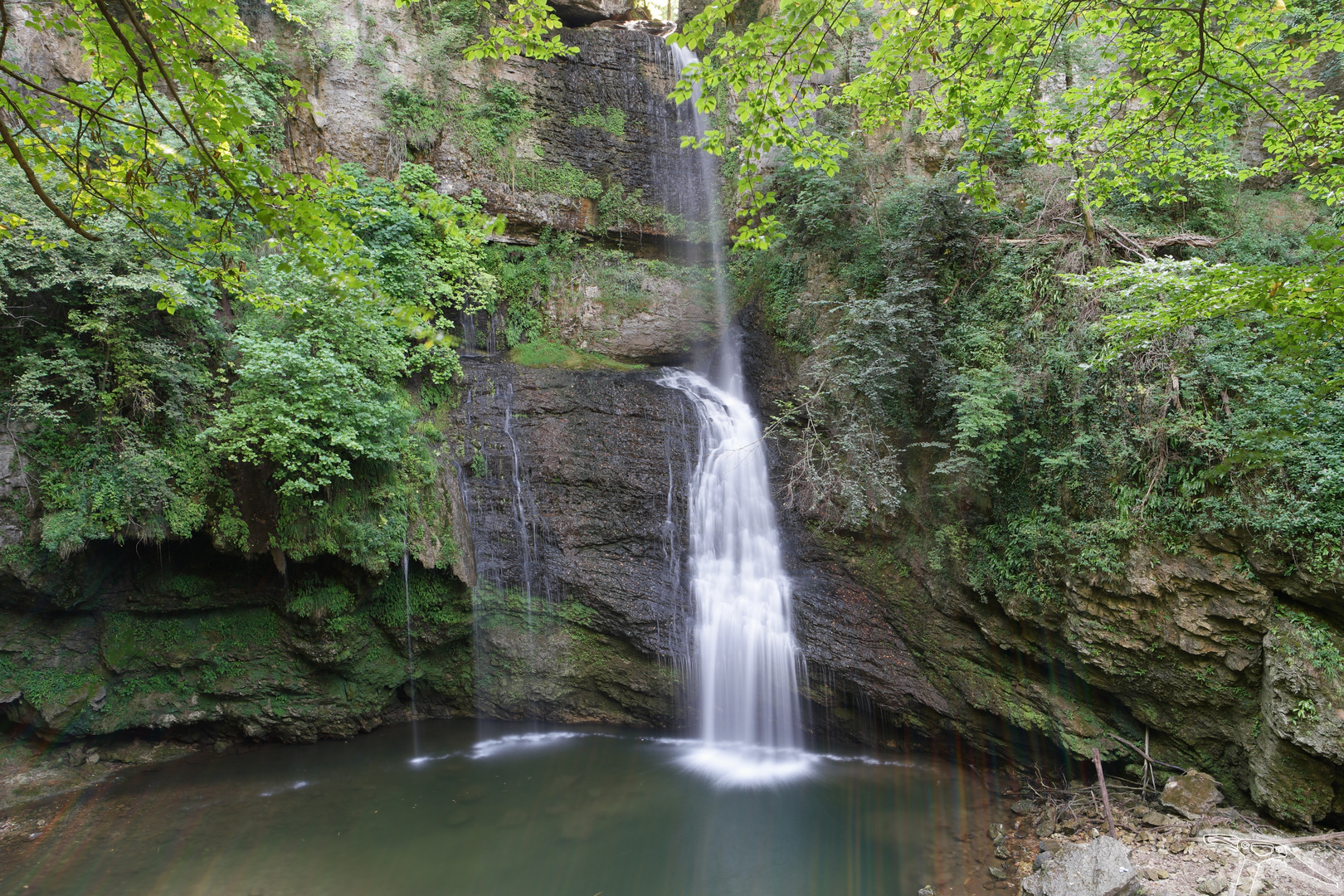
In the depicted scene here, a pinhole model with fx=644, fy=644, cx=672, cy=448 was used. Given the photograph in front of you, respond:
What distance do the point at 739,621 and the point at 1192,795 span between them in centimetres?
516

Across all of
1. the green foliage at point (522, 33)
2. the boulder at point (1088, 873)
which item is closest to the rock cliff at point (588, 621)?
the boulder at point (1088, 873)

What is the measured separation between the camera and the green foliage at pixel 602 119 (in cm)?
1360

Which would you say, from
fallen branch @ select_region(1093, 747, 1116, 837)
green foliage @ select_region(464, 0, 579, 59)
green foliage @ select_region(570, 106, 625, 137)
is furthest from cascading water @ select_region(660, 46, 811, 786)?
green foliage @ select_region(570, 106, 625, 137)

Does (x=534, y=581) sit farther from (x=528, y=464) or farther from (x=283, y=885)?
(x=283, y=885)

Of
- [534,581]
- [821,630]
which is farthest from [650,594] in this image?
[821,630]

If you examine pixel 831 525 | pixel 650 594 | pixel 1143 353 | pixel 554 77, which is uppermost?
pixel 554 77

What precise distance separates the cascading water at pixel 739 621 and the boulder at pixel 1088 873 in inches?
121

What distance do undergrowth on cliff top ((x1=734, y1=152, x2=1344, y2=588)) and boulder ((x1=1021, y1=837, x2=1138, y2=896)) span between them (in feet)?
8.36

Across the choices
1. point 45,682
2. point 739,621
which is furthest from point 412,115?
point 739,621

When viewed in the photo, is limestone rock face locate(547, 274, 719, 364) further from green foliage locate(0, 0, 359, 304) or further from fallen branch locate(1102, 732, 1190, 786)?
fallen branch locate(1102, 732, 1190, 786)

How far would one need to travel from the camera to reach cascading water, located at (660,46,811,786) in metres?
8.73

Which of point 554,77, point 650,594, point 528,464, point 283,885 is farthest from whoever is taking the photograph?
point 554,77

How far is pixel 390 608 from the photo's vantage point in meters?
9.07

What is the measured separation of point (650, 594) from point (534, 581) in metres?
1.72
